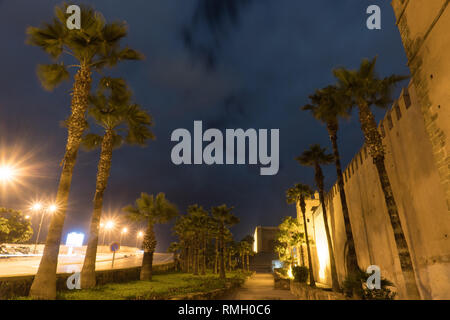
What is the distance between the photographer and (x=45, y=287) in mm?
8914

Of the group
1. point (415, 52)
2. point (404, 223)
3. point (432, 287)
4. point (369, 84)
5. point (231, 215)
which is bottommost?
point (432, 287)

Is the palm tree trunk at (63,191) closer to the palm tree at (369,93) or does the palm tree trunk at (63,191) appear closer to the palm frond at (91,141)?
the palm frond at (91,141)

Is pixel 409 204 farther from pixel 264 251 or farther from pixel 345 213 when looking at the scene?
pixel 264 251

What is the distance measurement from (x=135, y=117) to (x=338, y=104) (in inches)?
504

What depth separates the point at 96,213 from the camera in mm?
14289

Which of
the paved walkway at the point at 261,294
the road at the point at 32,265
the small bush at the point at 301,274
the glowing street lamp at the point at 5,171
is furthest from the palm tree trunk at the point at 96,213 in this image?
the small bush at the point at 301,274

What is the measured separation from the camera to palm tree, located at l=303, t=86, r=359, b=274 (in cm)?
1414

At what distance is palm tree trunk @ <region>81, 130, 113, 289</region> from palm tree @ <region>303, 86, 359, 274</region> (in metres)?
13.9

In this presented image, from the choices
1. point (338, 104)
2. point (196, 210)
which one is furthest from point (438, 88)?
point (196, 210)

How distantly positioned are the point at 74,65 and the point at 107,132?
4.79 metres

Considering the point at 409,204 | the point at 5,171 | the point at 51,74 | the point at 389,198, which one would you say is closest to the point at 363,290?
the point at 389,198
